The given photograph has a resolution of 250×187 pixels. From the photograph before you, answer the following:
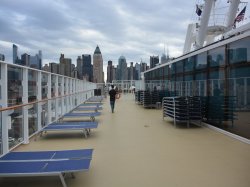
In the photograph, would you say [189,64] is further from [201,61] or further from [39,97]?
[39,97]

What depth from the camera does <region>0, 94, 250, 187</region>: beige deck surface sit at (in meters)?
4.24

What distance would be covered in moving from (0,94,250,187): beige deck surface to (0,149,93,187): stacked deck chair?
0.22 metres

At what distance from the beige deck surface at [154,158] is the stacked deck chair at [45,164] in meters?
0.22

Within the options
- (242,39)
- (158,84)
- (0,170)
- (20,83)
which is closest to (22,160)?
(0,170)

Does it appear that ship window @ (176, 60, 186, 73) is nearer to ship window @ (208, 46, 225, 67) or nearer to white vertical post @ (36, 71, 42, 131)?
ship window @ (208, 46, 225, 67)

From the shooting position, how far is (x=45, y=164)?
419cm

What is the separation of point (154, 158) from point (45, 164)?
1977 millimetres

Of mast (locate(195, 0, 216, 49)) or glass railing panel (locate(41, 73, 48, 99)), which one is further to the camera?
mast (locate(195, 0, 216, 49))

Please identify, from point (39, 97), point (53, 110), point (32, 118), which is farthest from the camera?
point (53, 110)

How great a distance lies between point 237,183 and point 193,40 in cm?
2637

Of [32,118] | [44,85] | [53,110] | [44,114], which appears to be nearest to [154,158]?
[32,118]

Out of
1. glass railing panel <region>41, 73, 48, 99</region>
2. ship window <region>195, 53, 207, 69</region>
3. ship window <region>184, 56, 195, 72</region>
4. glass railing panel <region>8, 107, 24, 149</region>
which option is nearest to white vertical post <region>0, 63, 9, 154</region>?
glass railing panel <region>8, 107, 24, 149</region>

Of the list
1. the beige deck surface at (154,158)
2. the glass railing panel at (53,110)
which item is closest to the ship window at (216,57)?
the beige deck surface at (154,158)

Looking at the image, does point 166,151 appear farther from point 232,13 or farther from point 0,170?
point 232,13
